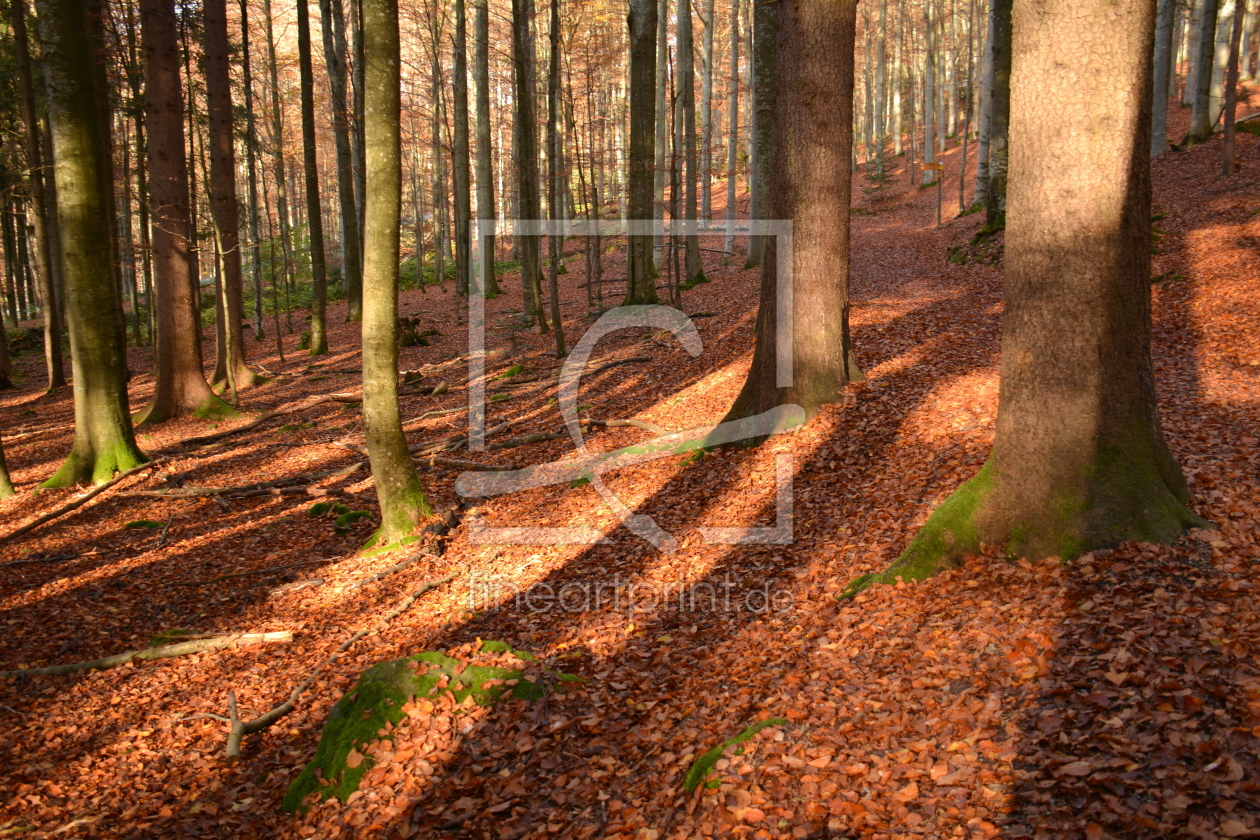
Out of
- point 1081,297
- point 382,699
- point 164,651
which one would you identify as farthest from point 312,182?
point 1081,297

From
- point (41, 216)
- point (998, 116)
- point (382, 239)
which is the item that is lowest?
point (382, 239)

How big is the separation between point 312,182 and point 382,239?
527 inches

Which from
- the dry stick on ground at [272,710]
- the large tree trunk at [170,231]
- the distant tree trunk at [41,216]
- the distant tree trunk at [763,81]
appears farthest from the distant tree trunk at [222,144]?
the distant tree trunk at [763,81]

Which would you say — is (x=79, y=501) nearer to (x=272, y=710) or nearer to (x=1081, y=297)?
(x=272, y=710)

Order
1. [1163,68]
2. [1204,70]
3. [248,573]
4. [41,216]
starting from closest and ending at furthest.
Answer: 1. [248,573]
2. [41,216]
3. [1204,70]
4. [1163,68]

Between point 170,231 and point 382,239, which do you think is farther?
point 170,231

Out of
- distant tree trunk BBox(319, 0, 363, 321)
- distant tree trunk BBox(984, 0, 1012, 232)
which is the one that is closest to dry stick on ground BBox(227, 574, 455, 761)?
distant tree trunk BBox(984, 0, 1012, 232)

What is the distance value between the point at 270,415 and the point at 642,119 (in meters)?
8.96

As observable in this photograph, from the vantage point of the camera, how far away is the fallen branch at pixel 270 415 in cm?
1206

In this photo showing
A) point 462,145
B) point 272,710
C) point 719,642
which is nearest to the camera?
point 272,710

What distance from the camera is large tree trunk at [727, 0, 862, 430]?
775cm

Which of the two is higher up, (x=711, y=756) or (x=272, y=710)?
(x=711, y=756)

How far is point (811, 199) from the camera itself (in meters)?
7.99

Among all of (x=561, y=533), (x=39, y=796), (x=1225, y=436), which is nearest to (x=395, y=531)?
(x=561, y=533)
